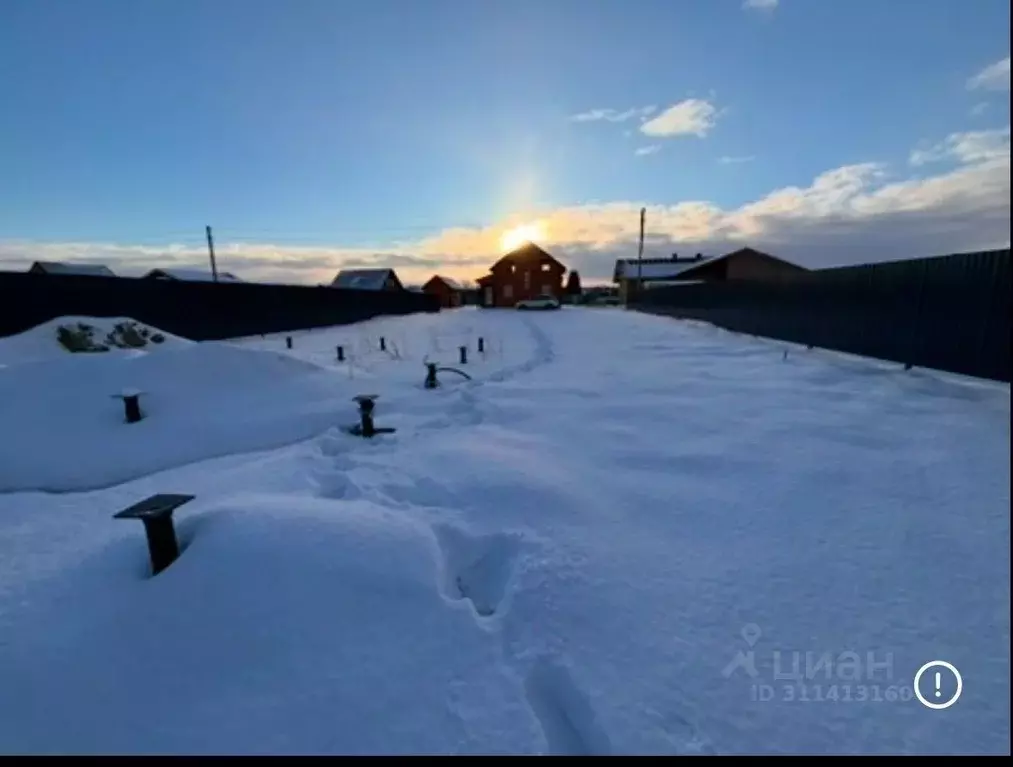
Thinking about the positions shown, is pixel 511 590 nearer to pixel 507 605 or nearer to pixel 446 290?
pixel 507 605

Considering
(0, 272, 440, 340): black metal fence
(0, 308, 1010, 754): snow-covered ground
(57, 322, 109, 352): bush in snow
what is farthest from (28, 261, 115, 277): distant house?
(0, 308, 1010, 754): snow-covered ground

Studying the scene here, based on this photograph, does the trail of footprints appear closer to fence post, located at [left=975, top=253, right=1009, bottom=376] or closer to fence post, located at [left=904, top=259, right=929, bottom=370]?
fence post, located at [left=975, top=253, right=1009, bottom=376]

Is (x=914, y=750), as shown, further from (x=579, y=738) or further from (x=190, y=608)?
(x=190, y=608)

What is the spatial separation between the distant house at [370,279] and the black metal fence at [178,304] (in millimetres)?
26403

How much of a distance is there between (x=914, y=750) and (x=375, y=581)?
1840mm

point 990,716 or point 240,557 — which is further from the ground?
point 240,557

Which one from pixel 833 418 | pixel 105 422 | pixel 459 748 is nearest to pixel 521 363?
pixel 833 418

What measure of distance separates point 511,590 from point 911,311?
24.0ft

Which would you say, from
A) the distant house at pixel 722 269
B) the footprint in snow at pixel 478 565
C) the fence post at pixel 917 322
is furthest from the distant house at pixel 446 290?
the footprint in snow at pixel 478 565

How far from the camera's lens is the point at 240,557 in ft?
6.29

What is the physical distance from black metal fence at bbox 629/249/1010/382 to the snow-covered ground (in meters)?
1.74

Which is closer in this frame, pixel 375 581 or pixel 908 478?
pixel 375 581

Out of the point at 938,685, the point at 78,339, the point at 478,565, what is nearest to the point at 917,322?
the point at 938,685
